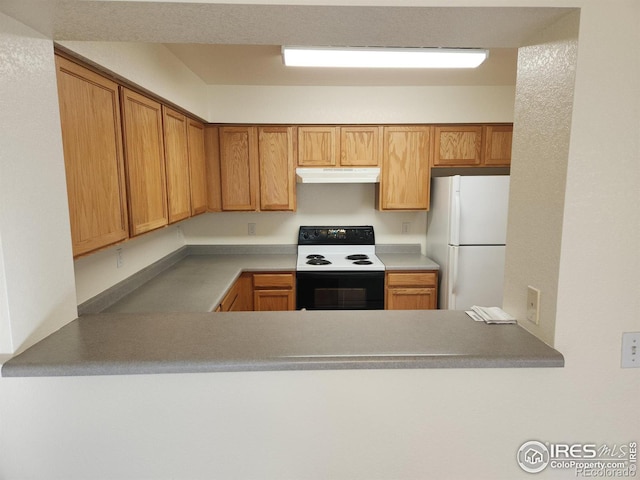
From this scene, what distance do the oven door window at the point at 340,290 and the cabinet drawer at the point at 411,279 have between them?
0.10m

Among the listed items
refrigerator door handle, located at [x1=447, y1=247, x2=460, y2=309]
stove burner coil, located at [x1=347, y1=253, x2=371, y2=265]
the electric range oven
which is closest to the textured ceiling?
refrigerator door handle, located at [x1=447, y1=247, x2=460, y2=309]

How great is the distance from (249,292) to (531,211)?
257cm

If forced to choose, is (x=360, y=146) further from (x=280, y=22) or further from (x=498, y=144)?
(x=280, y=22)

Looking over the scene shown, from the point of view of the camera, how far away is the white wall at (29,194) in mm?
1094

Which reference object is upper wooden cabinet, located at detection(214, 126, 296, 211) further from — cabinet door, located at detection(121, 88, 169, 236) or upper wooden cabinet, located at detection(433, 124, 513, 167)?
upper wooden cabinet, located at detection(433, 124, 513, 167)

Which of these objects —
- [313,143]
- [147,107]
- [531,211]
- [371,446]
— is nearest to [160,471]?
[371,446]

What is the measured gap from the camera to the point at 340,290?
11.0ft

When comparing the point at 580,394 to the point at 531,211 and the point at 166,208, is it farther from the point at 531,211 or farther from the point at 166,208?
the point at 166,208

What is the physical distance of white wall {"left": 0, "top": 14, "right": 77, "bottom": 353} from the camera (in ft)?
3.59

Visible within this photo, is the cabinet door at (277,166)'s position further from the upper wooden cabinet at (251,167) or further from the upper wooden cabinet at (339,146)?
the upper wooden cabinet at (339,146)

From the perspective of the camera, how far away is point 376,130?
11.4ft

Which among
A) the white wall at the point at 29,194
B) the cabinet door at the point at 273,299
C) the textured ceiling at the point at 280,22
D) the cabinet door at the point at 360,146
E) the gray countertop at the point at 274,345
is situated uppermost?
the textured ceiling at the point at 280,22

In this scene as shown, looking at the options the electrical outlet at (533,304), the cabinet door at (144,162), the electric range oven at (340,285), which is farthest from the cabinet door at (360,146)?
the electrical outlet at (533,304)

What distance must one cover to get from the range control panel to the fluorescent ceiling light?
5.93ft
